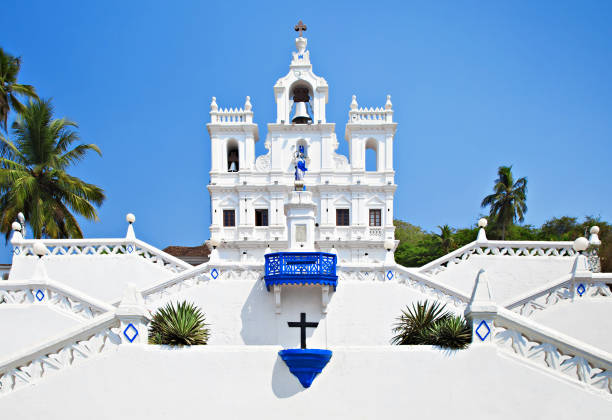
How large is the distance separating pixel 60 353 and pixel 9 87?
20.0m

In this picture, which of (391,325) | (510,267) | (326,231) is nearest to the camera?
(391,325)

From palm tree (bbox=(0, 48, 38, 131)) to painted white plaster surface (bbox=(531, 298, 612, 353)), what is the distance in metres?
23.4

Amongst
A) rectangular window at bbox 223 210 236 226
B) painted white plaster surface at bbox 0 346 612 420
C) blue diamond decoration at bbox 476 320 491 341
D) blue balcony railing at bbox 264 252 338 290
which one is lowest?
painted white plaster surface at bbox 0 346 612 420

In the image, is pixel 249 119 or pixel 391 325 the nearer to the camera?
pixel 391 325

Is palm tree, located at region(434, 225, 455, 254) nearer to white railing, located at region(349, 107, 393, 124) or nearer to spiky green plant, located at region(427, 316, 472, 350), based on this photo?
white railing, located at region(349, 107, 393, 124)

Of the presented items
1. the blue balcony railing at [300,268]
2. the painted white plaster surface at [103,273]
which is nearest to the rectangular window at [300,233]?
the blue balcony railing at [300,268]

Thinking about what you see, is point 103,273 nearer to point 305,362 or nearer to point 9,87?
point 9,87

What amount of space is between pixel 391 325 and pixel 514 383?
318 inches

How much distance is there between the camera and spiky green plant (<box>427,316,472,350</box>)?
11312 millimetres

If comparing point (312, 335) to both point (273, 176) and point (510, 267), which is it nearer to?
point (510, 267)

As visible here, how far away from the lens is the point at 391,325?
18828mm

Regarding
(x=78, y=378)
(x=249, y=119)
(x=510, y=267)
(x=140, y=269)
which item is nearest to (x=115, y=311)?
(x=78, y=378)

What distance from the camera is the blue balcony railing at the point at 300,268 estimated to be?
18750 mm

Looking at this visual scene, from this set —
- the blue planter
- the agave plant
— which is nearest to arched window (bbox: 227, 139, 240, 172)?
the agave plant
